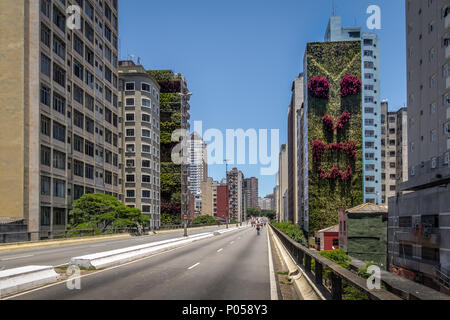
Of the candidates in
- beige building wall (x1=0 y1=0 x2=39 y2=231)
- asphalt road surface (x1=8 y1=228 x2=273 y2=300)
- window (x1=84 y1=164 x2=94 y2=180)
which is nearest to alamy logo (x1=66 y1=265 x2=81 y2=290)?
asphalt road surface (x1=8 y1=228 x2=273 y2=300)

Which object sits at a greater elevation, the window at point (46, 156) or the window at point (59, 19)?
the window at point (59, 19)

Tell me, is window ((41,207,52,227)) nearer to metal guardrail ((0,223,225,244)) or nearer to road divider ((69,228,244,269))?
metal guardrail ((0,223,225,244))

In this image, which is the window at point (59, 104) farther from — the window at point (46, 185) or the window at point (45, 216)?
the window at point (45, 216)

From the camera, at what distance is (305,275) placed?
12.5 meters

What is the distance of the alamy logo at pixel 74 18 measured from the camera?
55.8 meters

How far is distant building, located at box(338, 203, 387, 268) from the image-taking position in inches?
2569

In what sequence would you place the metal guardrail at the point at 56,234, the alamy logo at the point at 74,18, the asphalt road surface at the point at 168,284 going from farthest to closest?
the alamy logo at the point at 74,18
the metal guardrail at the point at 56,234
the asphalt road surface at the point at 168,284

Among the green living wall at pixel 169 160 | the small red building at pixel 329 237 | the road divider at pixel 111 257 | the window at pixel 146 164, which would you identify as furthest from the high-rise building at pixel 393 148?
the road divider at pixel 111 257

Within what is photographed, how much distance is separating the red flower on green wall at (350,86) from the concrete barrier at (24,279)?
278 feet

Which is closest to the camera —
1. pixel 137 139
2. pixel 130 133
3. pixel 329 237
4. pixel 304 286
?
pixel 304 286

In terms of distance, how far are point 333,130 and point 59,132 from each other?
58322mm

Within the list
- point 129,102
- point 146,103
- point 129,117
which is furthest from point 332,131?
point 129,102

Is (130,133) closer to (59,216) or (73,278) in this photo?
(59,216)

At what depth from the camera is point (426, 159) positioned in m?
49.2
